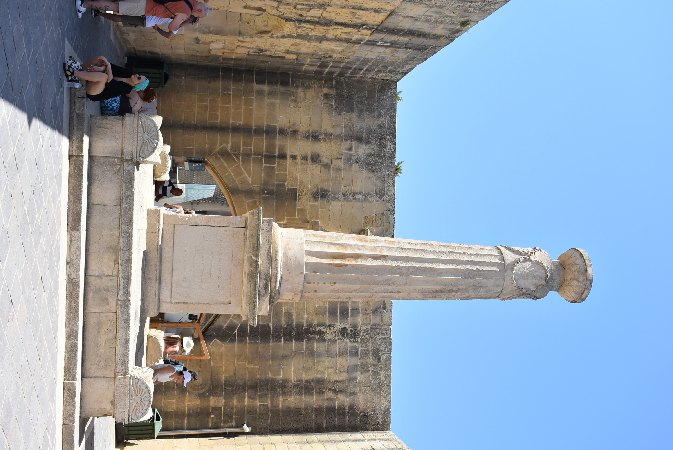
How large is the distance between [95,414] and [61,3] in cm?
486

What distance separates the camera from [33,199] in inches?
291

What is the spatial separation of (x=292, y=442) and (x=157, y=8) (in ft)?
28.4

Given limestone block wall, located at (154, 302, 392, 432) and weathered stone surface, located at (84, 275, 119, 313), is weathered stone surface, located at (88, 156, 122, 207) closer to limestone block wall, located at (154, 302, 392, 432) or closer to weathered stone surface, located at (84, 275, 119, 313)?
weathered stone surface, located at (84, 275, 119, 313)

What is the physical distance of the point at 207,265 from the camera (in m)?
9.61

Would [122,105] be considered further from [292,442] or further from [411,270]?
[292,442]

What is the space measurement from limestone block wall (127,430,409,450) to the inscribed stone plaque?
200 inches

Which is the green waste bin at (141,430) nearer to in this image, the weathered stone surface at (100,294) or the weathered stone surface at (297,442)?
the weathered stone surface at (297,442)

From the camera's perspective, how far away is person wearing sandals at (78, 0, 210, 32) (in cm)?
941

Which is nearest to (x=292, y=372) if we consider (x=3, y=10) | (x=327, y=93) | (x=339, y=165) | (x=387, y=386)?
(x=387, y=386)

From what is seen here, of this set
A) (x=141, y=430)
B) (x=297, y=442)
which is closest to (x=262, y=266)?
(x=141, y=430)

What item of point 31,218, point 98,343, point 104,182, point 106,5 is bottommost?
point 98,343

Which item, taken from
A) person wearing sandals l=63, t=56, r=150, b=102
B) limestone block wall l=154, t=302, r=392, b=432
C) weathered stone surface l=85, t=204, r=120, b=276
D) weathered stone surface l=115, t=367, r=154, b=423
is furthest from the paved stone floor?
limestone block wall l=154, t=302, r=392, b=432

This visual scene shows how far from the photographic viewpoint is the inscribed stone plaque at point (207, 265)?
378 inches

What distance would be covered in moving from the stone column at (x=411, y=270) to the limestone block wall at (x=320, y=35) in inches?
184
